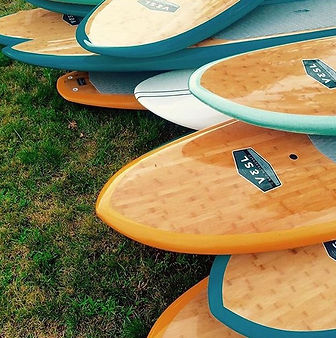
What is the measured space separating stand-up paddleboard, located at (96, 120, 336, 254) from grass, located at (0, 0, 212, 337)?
0.44m

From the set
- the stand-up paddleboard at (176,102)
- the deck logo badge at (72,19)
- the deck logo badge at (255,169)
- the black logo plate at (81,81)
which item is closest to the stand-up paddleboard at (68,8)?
the deck logo badge at (72,19)

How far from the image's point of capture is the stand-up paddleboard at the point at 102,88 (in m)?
3.35

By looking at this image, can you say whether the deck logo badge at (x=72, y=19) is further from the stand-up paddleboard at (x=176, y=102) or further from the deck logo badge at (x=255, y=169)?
the deck logo badge at (x=255, y=169)

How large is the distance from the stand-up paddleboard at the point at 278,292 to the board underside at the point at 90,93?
1492 millimetres

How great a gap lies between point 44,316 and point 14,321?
139mm

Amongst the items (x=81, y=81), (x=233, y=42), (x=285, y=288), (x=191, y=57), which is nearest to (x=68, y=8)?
(x=81, y=81)

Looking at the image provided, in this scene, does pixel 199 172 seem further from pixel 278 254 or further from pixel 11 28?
pixel 11 28

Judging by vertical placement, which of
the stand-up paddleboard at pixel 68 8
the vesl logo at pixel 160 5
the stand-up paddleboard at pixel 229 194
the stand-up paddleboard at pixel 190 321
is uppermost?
the vesl logo at pixel 160 5

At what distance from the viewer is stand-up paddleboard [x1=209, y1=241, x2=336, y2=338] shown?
1.91 meters

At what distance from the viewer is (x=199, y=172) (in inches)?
91.9

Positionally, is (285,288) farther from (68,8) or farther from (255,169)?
(68,8)

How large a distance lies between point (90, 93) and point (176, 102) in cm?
79

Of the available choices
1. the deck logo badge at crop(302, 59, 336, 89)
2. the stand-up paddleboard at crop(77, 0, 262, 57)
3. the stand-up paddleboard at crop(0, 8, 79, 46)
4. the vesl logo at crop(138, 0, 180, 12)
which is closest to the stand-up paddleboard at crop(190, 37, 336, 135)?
the deck logo badge at crop(302, 59, 336, 89)

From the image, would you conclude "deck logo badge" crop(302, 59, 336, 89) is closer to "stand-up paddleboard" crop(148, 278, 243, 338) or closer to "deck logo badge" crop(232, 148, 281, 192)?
"deck logo badge" crop(232, 148, 281, 192)
